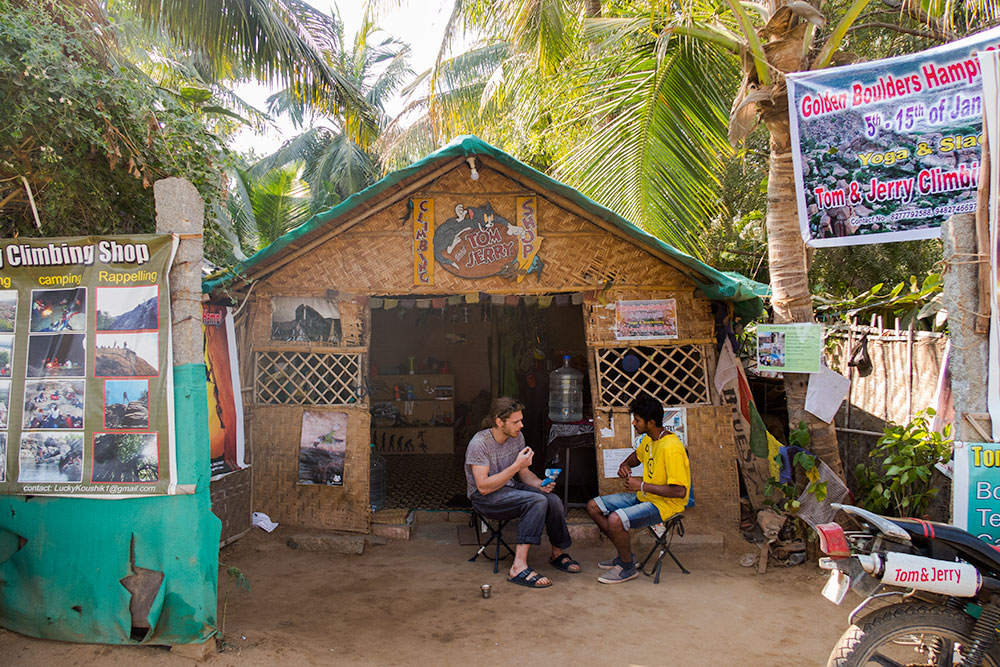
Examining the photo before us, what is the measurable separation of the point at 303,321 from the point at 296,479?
1430mm

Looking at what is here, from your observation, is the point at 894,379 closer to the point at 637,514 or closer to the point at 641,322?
the point at 641,322

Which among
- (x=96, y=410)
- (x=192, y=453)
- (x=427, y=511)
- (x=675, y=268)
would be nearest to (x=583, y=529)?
(x=427, y=511)

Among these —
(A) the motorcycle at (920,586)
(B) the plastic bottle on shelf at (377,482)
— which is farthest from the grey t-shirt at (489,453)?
(A) the motorcycle at (920,586)

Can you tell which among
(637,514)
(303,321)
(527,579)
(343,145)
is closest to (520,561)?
(527,579)

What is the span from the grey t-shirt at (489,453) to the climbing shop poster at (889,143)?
103 inches

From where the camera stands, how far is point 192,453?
3586mm

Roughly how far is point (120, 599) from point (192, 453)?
884 millimetres

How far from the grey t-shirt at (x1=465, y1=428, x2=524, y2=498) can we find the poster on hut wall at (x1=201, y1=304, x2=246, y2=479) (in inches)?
78.2

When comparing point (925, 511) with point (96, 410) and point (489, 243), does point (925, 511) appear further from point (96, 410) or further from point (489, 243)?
point (96, 410)

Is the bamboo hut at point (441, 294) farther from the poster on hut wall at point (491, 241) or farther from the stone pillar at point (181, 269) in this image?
the stone pillar at point (181, 269)

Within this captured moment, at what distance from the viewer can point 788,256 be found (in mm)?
5449

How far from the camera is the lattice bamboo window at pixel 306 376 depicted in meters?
6.25

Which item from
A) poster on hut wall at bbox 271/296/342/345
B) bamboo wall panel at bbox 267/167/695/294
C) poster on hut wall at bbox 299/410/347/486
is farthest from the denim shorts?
poster on hut wall at bbox 271/296/342/345

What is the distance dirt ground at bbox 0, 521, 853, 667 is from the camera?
3834 mm
